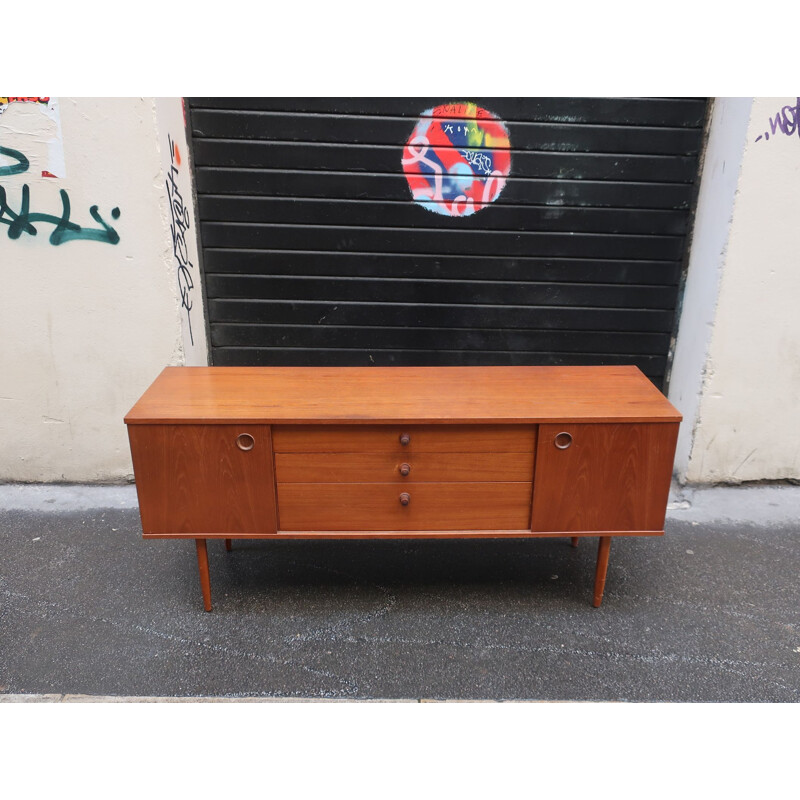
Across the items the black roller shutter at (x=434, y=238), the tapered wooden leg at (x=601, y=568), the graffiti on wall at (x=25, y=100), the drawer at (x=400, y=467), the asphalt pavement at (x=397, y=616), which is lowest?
the asphalt pavement at (x=397, y=616)

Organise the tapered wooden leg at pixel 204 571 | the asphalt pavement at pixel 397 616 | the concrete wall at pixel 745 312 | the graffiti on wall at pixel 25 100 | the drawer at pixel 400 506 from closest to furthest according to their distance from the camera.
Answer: the asphalt pavement at pixel 397 616, the drawer at pixel 400 506, the tapered wooden leg at pixel 204 571, the graffiti on wall at pixel 25 100, the concrete wall at pixel 745 312

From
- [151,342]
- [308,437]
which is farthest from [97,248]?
[308,437]

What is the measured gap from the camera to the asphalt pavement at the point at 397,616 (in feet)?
7.88

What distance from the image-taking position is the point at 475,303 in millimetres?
3830

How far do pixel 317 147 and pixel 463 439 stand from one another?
2010 millimetres

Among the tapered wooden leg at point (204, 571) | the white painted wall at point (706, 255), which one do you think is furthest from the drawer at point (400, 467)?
the white painted wall at point (706, 255)

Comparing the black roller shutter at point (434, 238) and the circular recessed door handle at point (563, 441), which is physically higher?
the black roller shutter at point (434, 238)

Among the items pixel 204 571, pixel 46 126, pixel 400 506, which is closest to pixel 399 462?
pixel 400 506

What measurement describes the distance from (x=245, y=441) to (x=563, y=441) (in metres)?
1.25

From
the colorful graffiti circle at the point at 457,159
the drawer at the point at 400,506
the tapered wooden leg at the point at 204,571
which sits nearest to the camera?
the drawer at the point at 400,506

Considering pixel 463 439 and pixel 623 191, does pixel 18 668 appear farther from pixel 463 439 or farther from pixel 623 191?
pixel 623 191

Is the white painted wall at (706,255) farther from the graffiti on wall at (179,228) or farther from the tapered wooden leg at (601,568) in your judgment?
the graffiti on wall at (179,228)

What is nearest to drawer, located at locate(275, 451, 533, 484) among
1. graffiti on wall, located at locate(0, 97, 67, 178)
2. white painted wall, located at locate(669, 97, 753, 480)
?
white painted wall, located at locate(669, 97, 753, 480)

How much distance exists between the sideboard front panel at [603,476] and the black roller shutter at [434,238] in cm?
153
